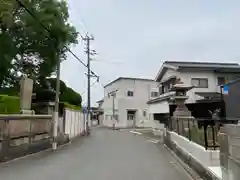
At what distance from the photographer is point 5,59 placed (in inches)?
875

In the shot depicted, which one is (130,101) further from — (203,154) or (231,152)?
(231,152)

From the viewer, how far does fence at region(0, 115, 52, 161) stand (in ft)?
43.8

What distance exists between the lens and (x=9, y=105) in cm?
1655

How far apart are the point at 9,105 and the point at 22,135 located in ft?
6.73

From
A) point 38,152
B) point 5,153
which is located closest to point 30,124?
point 38,152

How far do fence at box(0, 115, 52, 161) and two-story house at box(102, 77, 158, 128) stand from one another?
138 feet

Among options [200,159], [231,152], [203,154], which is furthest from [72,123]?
[231,152]

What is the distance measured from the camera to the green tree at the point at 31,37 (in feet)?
73.5

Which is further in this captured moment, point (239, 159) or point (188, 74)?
point (188, 74)

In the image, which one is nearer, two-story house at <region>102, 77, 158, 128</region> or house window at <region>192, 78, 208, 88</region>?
house window at <region>192, 78, 208, 88</region>

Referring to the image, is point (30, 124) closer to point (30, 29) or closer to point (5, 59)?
point (5, 59)

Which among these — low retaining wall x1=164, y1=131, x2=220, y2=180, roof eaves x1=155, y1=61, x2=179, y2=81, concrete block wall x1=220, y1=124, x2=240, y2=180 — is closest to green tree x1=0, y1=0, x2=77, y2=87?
low retaining wall x1=164, y1=131, x2=220, y2=180

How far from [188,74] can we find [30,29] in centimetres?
1716

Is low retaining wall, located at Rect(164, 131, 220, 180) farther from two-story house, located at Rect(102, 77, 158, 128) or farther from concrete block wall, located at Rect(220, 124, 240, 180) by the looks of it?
two-story house, located at Rect(102, 77, 158, 128)
